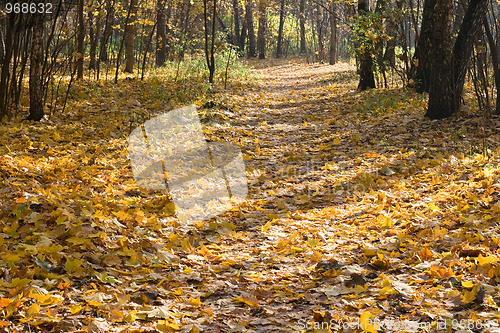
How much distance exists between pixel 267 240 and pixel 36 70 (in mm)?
4542

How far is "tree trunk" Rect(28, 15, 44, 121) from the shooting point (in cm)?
611

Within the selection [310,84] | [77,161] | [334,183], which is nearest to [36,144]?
[77,161]

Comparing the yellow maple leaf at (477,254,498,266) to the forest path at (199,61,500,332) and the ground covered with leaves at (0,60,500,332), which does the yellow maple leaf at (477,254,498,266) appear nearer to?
the ground covered with leaves at (0,60,500,332)

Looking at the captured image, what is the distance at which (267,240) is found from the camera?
12.7 ft

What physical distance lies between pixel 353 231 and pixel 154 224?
1.82m

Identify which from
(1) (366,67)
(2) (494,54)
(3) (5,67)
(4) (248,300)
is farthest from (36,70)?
(1) (366,67)

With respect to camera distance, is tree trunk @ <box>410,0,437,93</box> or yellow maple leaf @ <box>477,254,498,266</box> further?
tree trunk @ <box>410,0,437,93</box>

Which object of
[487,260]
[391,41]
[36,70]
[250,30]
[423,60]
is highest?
[250,30]

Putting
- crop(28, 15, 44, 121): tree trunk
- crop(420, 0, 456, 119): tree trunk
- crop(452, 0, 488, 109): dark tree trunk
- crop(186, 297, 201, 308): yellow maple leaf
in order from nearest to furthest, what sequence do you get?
crop(186, 297, 201, 308): yellow maple leaf
crop(28, 15, 44, 121): tree trunk
crop(452, 0, 488, 109): dark tree trunk
crop(420, 0, 456, 119): tree trunk

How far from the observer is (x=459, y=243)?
3.27m

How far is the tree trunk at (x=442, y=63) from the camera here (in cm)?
732

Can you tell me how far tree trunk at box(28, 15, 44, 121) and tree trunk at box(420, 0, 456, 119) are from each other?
6304 millimetres

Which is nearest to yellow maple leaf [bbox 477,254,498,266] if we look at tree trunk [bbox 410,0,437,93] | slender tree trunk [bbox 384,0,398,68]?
tree trunk [bbox 410,0,437,93]

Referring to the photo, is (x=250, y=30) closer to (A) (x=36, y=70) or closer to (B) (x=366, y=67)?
(B) (x=366, y=67)
